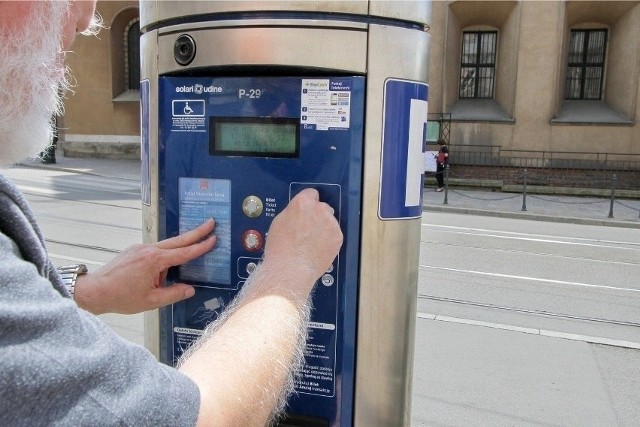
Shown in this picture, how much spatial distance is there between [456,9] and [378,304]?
1842cm

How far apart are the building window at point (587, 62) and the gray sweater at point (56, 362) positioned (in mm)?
20328

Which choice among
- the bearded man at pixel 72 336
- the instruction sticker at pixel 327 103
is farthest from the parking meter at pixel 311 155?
the bearded man at pixel 72 336

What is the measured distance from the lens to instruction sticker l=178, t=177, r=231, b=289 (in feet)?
5.32

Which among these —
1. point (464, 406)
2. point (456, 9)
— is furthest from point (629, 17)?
point (464, 406)

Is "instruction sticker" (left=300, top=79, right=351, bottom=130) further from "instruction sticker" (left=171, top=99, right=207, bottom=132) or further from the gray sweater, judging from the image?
the gray sweater

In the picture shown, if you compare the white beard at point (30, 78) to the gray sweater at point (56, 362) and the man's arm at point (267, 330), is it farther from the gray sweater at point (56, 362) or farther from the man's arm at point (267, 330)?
the man's arm at point (267, 330)

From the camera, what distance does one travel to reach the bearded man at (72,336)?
0.70 meters

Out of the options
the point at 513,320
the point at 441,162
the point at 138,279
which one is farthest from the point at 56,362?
the point at 441,162

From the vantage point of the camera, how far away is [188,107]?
163 cm

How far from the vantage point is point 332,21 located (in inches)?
58.5

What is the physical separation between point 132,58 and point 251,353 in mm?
26179

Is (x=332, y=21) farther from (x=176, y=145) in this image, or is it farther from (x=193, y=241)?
(x=193, y=241)

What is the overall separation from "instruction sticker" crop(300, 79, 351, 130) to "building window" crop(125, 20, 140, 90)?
24.9 metres

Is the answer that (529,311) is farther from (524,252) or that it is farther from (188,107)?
(188,107)
